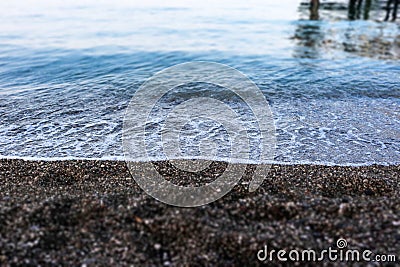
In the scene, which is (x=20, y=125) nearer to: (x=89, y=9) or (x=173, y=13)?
(x=173, y=13)

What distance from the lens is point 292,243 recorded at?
9.79 feet

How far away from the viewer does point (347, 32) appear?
16.5m

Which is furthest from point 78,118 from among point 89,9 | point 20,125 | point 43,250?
point 89,9

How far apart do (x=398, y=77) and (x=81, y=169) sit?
801 cm

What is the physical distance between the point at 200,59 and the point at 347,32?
7.82 metres
